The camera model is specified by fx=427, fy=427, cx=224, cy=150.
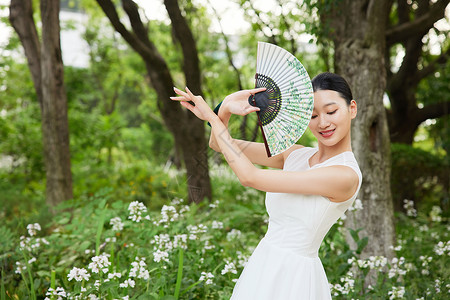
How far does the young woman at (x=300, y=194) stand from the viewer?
62.8 inches

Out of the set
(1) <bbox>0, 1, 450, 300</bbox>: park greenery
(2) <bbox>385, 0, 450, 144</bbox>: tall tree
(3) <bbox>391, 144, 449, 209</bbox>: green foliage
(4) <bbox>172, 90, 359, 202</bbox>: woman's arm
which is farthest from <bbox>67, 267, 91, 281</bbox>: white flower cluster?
(2) <bbox>385, 0, 450, 144</bbox>: tall tree

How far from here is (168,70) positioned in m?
5.08

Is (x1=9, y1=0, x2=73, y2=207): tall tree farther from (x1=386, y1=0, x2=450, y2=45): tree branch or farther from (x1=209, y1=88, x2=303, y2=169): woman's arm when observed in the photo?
(x1=386, y1=0, x2=450, y2=45): tree branch

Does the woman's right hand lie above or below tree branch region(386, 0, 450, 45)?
below

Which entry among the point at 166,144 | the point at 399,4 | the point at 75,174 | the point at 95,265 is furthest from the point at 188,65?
the point at 166,144

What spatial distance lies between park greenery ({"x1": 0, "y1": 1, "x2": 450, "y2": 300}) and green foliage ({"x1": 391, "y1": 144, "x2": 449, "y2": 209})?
0.02 m

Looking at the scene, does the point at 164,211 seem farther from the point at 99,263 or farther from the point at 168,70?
the point at 168,70

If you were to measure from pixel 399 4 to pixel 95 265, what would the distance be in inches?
258

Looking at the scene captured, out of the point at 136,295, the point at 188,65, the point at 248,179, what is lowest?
the point at 136,295

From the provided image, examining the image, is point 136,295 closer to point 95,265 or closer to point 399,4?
point 95,265

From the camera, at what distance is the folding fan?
5.23ft

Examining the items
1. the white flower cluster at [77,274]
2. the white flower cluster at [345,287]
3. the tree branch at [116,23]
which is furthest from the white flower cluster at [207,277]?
the tree branch at [116,23]

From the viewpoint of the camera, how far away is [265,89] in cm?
165

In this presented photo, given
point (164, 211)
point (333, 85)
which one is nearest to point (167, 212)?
point (164, 211)
